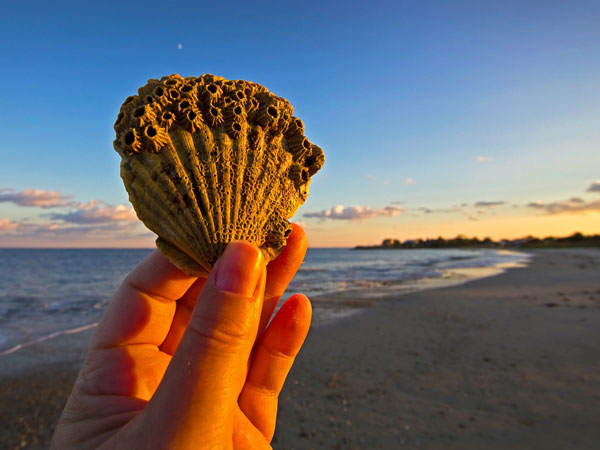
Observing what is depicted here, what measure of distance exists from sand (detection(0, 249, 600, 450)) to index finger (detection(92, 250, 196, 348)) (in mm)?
2955

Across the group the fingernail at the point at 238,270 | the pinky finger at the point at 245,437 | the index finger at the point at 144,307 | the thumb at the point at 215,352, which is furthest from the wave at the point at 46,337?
the fingernail at the point at 238,270

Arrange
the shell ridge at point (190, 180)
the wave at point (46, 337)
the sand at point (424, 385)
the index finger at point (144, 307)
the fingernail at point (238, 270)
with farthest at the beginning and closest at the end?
the wave at point (46, 337) < the sand at point (424, 385) < the index finger at point (144, 307) < the shell ridge at point (190, 180) < the fingernail at point (238, 270)

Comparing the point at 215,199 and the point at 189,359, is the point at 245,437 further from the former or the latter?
the point at 215,199

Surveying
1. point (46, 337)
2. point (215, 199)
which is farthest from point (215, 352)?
point (46, 337)

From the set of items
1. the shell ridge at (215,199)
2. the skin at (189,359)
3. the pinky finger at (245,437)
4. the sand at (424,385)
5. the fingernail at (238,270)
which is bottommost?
the sand at (424,385)

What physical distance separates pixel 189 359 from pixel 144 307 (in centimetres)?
119

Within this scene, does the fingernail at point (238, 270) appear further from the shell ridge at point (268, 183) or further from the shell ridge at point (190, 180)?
the shell ridge at point (268, 183)

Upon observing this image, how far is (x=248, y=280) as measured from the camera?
71.1 inches

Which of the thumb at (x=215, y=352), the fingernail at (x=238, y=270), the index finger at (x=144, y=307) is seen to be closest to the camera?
the thumb at (x=215, y=352)

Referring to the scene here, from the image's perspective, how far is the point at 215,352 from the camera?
175 centimetres

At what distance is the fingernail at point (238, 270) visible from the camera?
5.83 feet

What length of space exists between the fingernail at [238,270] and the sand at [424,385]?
3749 mm

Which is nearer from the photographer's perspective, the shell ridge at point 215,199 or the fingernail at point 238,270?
the fingernail at point 238,270

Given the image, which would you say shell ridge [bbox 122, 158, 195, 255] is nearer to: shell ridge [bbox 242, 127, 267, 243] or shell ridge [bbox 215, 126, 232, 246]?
shell ridge [bbox 215, 126, 232, 246]
